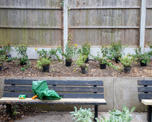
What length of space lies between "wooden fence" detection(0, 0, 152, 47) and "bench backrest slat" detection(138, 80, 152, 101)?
2071mm

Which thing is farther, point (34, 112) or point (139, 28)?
point (139, 28)

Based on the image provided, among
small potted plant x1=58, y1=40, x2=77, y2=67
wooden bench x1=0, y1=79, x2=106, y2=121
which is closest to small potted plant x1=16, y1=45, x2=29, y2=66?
small potted plant x1=58, y1=40, x2=77, y2=67

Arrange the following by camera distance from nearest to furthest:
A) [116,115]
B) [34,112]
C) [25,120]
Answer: [116,115]
[25,120]
[34,112]

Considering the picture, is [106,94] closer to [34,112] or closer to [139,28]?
[34,112]

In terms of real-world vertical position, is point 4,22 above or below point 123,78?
above

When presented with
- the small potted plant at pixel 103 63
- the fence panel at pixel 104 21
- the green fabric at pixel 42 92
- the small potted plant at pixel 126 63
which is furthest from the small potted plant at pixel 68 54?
the green fabric at pixel 42 92

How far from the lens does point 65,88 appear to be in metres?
4.60

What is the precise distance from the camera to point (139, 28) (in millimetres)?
6387

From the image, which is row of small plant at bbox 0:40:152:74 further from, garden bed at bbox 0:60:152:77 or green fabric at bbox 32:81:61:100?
green fabric at bbox 32:81:61:100

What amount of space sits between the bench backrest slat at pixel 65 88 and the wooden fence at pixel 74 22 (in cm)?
207

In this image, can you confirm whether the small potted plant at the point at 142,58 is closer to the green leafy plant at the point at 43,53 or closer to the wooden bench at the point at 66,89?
the wooden bench at the point at 66,89

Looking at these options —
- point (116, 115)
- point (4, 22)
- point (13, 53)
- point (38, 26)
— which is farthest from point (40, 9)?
point (116, 115)

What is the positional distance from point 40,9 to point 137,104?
3837 mm

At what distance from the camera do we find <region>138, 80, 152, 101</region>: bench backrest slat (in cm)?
447
